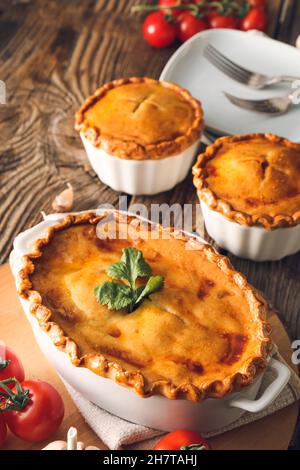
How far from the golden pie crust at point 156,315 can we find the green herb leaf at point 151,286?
26mm

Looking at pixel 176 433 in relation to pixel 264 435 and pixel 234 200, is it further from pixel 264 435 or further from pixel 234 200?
pixel 234 200

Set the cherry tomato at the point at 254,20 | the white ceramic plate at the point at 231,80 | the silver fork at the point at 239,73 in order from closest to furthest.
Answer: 1. the white ceramic plate at the point at 231,80
2. the silver fork at the point at 239,73
3. the cherry tomato at the point at 254,20

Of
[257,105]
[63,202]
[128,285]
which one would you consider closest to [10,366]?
[128,285]

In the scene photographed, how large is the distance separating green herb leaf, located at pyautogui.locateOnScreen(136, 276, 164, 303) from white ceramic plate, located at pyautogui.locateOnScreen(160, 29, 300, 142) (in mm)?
1319

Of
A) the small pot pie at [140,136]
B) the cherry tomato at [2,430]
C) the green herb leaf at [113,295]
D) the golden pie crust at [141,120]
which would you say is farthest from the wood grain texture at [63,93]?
the cherry tomato at [2,430]

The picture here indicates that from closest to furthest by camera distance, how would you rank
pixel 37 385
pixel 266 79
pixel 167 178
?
1. pixel 37 385
2. pixel 167 178
3. pixel 266 79

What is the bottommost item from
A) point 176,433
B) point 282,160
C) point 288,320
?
point 288,320

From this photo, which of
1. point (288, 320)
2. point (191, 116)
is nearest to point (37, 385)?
point (288, 320)

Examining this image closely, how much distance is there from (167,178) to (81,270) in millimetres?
903

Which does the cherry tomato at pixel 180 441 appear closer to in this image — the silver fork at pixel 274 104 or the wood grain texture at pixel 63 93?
the wood grain texture at pixel 63 93

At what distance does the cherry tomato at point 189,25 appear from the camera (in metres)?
4.09

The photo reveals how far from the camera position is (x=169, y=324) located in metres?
2.28

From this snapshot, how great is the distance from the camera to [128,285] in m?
2.39

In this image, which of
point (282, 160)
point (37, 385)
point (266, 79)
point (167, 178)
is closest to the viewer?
point (37, 385)
